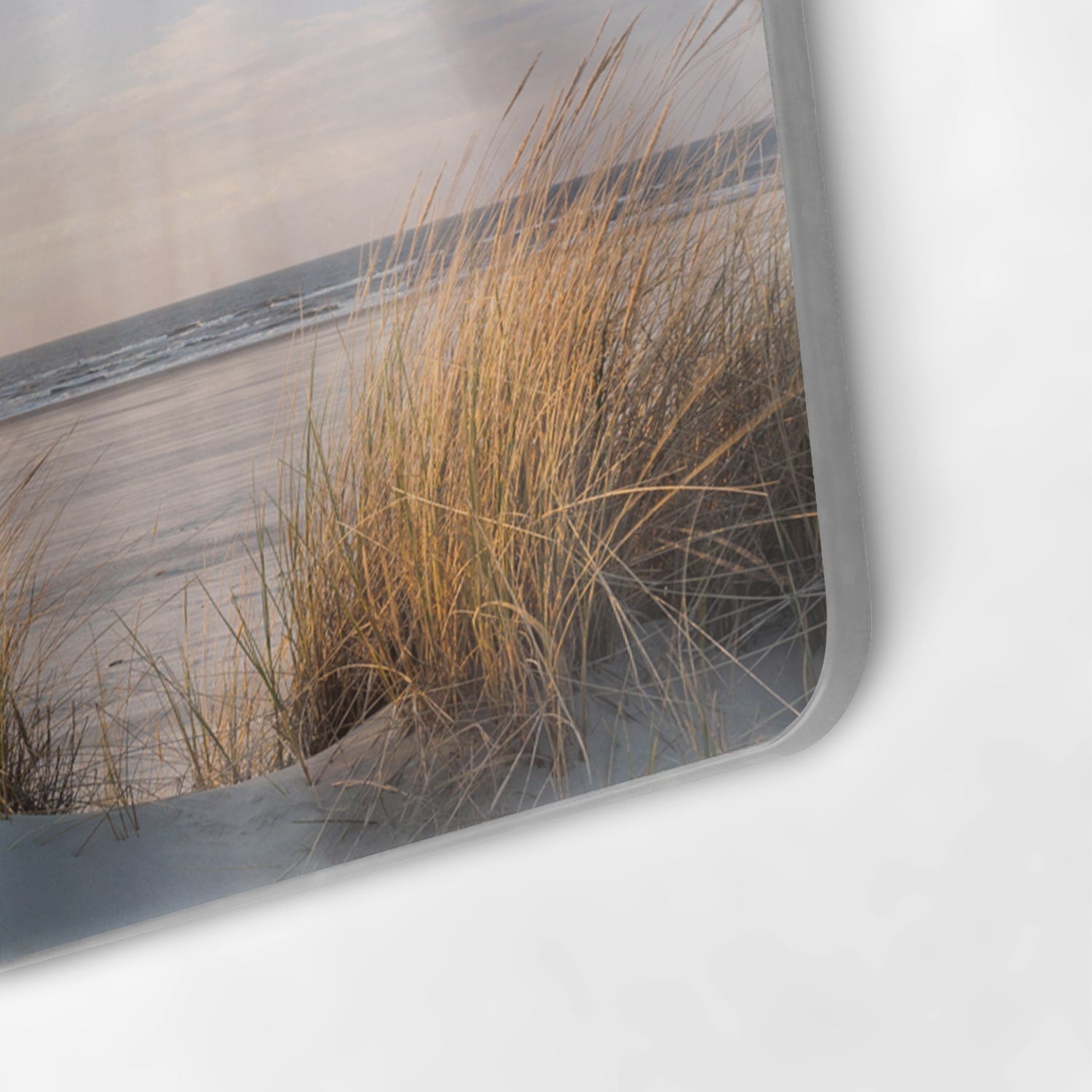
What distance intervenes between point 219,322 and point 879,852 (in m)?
0.86

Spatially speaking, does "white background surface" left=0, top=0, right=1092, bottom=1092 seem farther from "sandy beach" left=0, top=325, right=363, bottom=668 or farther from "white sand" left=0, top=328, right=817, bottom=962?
"sandy beach" left=0, top=325, right=363, bottom=668

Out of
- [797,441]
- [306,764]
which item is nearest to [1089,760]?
[797,441]

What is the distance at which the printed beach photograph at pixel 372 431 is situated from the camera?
2.77 ft

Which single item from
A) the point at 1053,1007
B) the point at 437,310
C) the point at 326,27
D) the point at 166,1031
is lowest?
the point at 1053,1007

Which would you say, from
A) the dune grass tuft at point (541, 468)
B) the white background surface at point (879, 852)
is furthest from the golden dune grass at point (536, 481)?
the white background surface at point (879, 852)

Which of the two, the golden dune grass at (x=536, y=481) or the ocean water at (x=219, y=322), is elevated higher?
the ocean water at (x=219, y=322)

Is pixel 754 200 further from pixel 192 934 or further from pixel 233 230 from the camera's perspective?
pixel 192 934

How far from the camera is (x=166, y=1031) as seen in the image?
953mm

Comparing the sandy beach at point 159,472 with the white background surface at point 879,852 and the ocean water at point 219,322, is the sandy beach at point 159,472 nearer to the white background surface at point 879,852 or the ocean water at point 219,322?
the ocean water at point 219,322

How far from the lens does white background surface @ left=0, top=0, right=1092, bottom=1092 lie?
3.17 feet

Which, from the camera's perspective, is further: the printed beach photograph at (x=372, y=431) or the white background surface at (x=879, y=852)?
the white background surface at (x=879, y=852)

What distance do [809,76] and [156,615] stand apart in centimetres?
80

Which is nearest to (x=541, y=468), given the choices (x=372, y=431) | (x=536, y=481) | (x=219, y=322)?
(x=536, y=481)

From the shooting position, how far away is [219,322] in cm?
86
